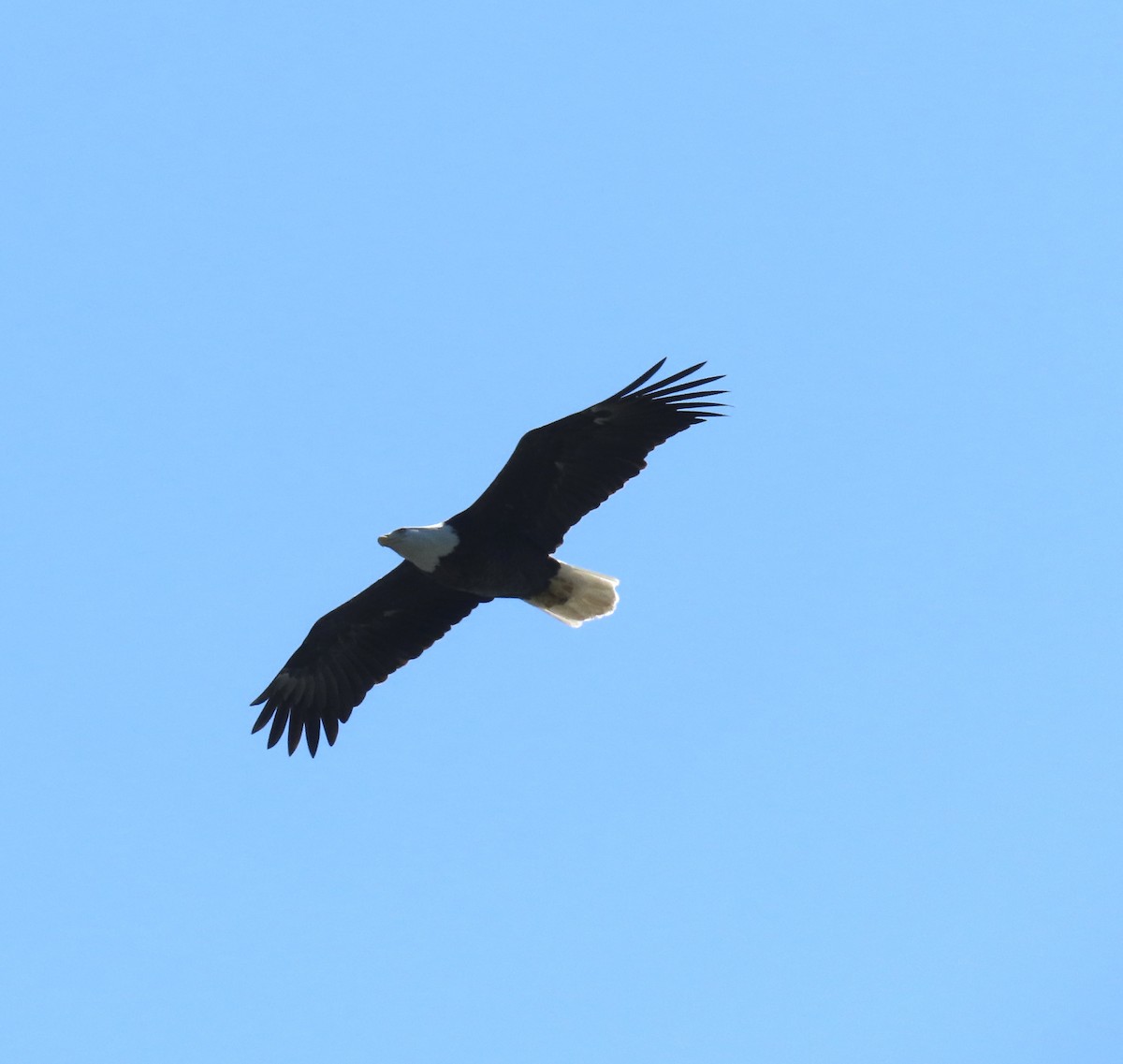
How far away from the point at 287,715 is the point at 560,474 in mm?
3272

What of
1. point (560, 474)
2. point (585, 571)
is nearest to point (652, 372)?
point (560, 474)

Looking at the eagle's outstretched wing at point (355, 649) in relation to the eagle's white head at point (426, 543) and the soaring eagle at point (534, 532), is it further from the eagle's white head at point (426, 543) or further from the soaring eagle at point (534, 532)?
the eagle's white head at point (426, 543)

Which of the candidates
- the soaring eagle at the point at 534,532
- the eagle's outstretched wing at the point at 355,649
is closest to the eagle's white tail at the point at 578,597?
the soaring eagle at the point at 534,532

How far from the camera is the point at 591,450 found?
38.4 ft

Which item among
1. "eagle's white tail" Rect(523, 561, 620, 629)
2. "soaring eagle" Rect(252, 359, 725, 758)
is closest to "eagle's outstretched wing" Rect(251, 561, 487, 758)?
"soaring eagle" Rect(252, 359, 725, 758)

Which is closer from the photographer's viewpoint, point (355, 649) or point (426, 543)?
point (426, 543)

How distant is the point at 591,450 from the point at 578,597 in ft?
4.58

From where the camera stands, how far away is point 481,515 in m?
11.9

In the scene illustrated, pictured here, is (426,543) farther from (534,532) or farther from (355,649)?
(355,649)

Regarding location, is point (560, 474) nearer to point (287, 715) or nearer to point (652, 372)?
point (652, 372)

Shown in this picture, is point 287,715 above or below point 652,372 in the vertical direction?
below

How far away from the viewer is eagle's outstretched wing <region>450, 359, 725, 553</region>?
38.1 feet

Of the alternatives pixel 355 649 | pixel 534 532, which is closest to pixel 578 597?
pixel 534 532

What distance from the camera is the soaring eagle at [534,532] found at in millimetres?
11672
